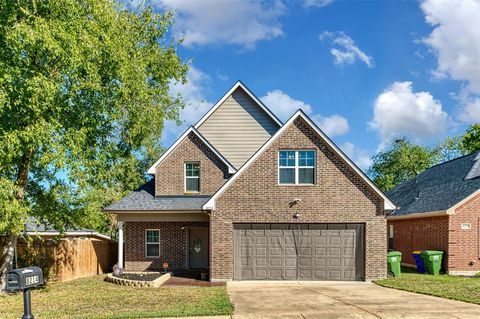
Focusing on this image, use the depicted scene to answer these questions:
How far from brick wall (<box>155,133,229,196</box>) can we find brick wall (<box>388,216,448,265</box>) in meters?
10.4

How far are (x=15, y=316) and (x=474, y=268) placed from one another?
18368 millimetres

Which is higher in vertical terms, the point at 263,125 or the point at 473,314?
the point at 263,125

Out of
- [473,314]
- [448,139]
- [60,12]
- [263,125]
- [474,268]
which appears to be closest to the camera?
[473,314]

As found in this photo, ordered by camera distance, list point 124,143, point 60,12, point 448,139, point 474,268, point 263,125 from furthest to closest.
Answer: point 448,139, point 124,143, point 263,125, point 474,268, point 60,12

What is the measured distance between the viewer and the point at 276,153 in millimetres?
17625

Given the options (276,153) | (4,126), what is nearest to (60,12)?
(4,126)

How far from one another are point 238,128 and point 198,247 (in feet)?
21.6

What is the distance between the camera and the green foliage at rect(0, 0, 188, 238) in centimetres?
1299

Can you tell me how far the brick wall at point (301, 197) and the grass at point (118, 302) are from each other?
3.50 meters

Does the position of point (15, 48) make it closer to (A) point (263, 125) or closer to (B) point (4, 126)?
(B) point (4, 126)

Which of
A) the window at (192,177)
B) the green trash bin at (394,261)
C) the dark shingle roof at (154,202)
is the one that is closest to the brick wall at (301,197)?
the green trash bin at (394,261)

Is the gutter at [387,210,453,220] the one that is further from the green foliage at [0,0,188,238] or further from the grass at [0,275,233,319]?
the green foliage at [0,0,188,238]

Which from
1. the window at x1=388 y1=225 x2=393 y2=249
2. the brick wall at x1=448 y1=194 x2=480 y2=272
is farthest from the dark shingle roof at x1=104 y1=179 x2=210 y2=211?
the window at x1=388 y1=225 x2=393 y2=249

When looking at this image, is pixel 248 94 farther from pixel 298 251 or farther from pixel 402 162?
pixel 402 162
